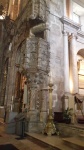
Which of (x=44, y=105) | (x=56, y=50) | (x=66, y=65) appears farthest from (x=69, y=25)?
(x=44, y=105)

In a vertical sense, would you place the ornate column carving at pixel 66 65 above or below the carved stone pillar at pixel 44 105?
above

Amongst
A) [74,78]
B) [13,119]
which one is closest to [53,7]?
[74,78]

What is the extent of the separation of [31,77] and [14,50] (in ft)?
15.2

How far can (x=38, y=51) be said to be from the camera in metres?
7.61

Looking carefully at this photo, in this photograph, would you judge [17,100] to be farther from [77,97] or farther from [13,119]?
[77,97]

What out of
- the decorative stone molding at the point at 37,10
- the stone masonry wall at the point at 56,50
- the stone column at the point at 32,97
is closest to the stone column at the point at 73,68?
the stone masonry wall at the point at 56,50

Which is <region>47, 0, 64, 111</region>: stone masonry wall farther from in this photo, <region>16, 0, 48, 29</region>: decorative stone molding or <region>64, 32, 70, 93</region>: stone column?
<region>16, 0, 48, 29</region>: decorative stone molding

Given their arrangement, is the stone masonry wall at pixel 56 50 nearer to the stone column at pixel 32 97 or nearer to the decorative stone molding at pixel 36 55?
the decorative stone molding at pixel 36 55

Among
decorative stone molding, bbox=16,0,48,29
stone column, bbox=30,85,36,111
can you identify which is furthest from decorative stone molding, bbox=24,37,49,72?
decorative stone molding, bbox=16,0,48,29

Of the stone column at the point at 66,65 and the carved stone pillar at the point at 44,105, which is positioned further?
the stone column at the point at 66,65

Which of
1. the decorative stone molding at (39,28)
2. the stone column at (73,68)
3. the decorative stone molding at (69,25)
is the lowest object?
the stone column at (73,68)

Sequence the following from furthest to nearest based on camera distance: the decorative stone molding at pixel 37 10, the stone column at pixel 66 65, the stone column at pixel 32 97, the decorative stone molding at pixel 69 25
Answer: the decorative stone molding at pixel 69 25 → the decorative stone molding at pixel 37 10 → the stone column at pixel 66 65 → the stone column at pixel 32 97

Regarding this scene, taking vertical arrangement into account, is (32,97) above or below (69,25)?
below

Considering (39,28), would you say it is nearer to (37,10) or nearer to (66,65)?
(37,10)
